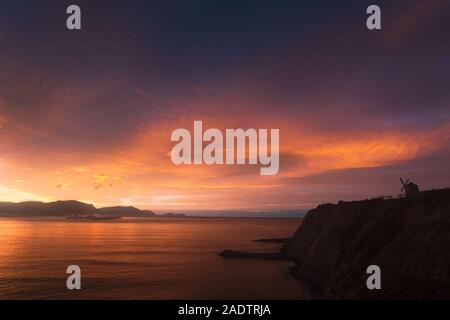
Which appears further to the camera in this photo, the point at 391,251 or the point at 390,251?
the point at 390,251

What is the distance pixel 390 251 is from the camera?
32.6 meters

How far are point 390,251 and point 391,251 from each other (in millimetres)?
163

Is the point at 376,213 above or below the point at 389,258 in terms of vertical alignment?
above

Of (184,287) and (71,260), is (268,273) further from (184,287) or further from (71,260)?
(71,260)

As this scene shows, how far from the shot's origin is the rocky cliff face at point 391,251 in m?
27.2

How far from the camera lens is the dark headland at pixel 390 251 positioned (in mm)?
27250

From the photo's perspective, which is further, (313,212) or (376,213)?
(313,212)

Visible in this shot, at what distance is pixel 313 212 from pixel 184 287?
46958mm

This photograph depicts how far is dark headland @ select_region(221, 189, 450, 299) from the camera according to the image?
27.2 metres

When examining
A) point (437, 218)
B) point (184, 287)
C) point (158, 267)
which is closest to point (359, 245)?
point (437, 218)
